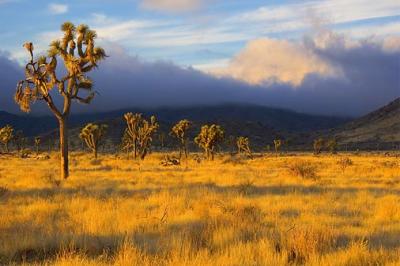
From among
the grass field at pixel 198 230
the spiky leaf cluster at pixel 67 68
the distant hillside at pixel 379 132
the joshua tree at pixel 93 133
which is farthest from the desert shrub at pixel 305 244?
the distant hillside at pixel 379 132

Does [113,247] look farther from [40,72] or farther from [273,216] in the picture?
[40,72]

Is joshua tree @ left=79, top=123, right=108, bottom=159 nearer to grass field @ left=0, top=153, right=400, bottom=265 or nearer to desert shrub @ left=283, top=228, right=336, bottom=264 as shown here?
grass field @ left=0, top=153, right=400, bottom=265

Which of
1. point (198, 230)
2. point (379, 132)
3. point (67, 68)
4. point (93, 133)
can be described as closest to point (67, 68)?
point (67, 68)

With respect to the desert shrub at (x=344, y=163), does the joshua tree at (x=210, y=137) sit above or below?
above

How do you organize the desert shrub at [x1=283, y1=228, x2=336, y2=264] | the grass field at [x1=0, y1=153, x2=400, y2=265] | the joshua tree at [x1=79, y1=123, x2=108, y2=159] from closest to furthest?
the grass field at [x1=0, y1=153, x2=400, y2=265]
the desert shrub at [x1=283, y1=228, x2=336, y2=264]
the joshua tree at [x1=79, y1=123, x2=108, y2=159]

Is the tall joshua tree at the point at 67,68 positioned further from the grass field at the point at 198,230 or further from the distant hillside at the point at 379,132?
the distant hillside at the point at 379,132

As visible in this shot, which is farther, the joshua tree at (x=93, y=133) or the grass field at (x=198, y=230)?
the joshua tree at (x=93, y=133)

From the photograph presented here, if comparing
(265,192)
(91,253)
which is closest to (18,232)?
(91,253)

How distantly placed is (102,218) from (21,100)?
1338 cm

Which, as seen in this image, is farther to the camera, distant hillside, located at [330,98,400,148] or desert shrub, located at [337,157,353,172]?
distant hillside, located at [330,98,400,148]

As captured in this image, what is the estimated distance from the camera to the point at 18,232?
369 inches

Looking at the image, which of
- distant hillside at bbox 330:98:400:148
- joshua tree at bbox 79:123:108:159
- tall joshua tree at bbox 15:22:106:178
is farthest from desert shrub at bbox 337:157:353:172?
distant hillside at bbox 330:98:400:148

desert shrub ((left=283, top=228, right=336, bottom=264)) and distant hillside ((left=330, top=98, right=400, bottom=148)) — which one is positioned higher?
distant hillside ((left=330, top=98, right=400, bottom=148))

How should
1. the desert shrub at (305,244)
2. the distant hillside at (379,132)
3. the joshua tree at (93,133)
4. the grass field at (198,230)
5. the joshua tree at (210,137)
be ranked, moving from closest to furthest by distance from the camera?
the grass field at (198,230)
the desert shrub at (305,244)
the joshua tree at (93,133)
the joshua tree at (210,137)
the distant hillside at (379,132)
